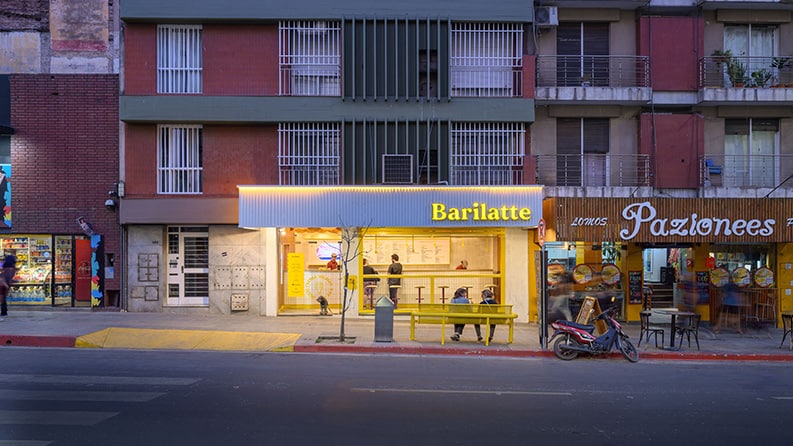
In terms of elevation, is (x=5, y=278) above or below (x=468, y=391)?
above

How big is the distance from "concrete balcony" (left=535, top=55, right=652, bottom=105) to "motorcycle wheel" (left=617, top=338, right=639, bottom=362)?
7909 millimetres

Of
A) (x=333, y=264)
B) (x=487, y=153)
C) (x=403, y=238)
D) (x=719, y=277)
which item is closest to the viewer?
(x=719, y=277)

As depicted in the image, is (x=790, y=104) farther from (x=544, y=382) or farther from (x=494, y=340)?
(x=544, y=382)

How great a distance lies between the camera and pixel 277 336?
1462 cm

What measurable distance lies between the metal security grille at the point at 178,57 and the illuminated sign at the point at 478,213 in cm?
791

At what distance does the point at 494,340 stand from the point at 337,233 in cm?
630

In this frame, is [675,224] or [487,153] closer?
[675,224]

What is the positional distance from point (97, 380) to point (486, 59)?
1354 cm

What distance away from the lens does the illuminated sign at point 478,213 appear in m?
17.2

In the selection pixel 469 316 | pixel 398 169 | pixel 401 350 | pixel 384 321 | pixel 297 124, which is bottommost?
pixel 401 350

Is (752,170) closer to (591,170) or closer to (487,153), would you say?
(591,170)

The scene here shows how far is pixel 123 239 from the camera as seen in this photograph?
17906 mm

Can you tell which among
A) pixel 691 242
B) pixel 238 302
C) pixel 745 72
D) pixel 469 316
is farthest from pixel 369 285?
pixel 745 72

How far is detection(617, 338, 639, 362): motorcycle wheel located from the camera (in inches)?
504
